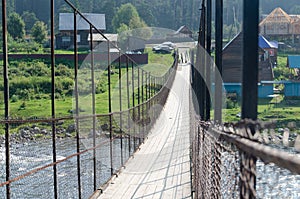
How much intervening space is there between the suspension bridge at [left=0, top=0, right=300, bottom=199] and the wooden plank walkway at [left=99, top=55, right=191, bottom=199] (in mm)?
15

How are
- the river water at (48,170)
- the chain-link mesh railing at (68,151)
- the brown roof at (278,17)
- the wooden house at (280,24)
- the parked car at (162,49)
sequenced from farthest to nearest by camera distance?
the parked car at (162,49) < the wooden house at (280,24) < the brown roof at (278,17) < the river water at (48,170) < the chain-link mesh railing at (68,151)

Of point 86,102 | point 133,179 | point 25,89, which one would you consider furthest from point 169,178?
point 25,89

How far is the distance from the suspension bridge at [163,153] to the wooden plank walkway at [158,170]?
15 mm

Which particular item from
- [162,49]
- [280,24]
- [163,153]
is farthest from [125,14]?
[280,24]

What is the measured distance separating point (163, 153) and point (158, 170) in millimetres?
2434

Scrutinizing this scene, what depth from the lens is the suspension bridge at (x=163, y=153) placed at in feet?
3.81

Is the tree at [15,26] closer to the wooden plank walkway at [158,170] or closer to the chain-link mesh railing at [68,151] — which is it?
the chain-link mesh railing at [68,151]

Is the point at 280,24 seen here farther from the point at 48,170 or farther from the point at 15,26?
the point at 15,26

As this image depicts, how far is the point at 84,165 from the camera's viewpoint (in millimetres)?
6781

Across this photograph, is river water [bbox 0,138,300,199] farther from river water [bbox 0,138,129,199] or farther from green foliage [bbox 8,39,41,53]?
green foliage [bbox 8,39,41,53]

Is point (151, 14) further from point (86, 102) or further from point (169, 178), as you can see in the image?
point (169, 178)

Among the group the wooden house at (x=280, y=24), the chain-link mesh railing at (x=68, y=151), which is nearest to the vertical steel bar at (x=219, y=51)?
the wooden house at (x=280, y=24)

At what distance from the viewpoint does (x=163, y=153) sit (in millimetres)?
11125

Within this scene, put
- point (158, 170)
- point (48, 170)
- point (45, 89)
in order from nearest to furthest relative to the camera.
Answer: point (48, 170), point (158, 170), point (45, 89)
